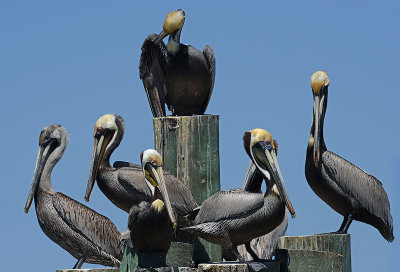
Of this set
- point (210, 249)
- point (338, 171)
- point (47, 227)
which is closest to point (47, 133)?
point (47, 227)

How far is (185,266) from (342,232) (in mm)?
2051

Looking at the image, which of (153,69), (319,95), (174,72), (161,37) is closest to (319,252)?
(319,95)

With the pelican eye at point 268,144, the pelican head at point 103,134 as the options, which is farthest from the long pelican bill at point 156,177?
the pelican head at point 103,134

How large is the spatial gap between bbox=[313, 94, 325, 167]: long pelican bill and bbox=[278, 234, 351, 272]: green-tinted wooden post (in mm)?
927

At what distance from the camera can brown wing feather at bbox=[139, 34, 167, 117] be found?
41.0 feet

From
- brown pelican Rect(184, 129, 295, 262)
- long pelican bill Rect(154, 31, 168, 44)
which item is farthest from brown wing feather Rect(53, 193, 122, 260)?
long pelican bill Rect(154, 31, 168, 44)

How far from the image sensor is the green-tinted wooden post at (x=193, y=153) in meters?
11.4

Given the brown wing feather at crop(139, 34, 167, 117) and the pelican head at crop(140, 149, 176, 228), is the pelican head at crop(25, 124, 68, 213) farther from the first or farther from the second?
the pelican head at crop(140, 149, 176, 228)

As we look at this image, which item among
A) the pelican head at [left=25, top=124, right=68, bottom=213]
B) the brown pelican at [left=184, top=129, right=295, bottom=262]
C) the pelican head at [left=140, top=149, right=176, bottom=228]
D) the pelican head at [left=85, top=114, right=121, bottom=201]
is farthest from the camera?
the pelican head at [left=25, top=124, right=68, bottom=213]

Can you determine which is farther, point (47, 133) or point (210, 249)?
point (47, 133)

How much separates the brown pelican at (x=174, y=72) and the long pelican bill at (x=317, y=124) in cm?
143

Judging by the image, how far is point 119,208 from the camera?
11914mm

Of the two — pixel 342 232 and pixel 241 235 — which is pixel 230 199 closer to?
pixel 241 235

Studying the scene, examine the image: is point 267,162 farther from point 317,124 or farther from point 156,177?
point 317,124
